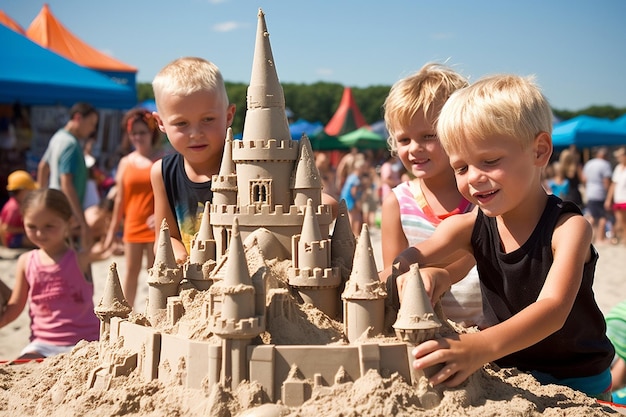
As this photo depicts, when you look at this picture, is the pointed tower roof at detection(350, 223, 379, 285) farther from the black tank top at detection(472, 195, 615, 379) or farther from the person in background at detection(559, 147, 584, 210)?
the person in background at detection(559, 147, 584, 210)

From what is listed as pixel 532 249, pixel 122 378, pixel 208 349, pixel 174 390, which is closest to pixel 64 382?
pixel 122 378

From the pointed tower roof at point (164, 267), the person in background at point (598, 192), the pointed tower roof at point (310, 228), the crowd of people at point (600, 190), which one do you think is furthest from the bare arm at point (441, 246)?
the person in background at point (598, 192)

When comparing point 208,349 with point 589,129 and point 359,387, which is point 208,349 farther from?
point 589,129

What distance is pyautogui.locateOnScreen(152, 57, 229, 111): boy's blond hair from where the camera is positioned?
4555 millimetres

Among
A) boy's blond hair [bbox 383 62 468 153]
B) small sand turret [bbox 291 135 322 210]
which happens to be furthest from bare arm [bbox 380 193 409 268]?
small sand turret [bbox 291 135 322 210]

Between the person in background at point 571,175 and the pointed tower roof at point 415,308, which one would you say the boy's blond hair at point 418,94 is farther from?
the person in background at point 571,175

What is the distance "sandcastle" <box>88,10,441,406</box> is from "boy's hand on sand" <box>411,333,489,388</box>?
0.08 meters

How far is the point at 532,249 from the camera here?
3580 mm

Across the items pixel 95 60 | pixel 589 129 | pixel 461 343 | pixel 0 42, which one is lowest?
pixel 461 343

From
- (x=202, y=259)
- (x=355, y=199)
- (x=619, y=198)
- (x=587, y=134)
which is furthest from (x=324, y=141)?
(x=202, y=259)

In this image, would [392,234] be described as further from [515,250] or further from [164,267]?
[164,267]

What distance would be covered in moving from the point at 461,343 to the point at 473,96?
1.29 m

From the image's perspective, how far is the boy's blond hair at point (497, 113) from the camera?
Answer: 11.0 feet

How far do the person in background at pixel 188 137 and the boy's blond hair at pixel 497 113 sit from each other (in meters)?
1.77
